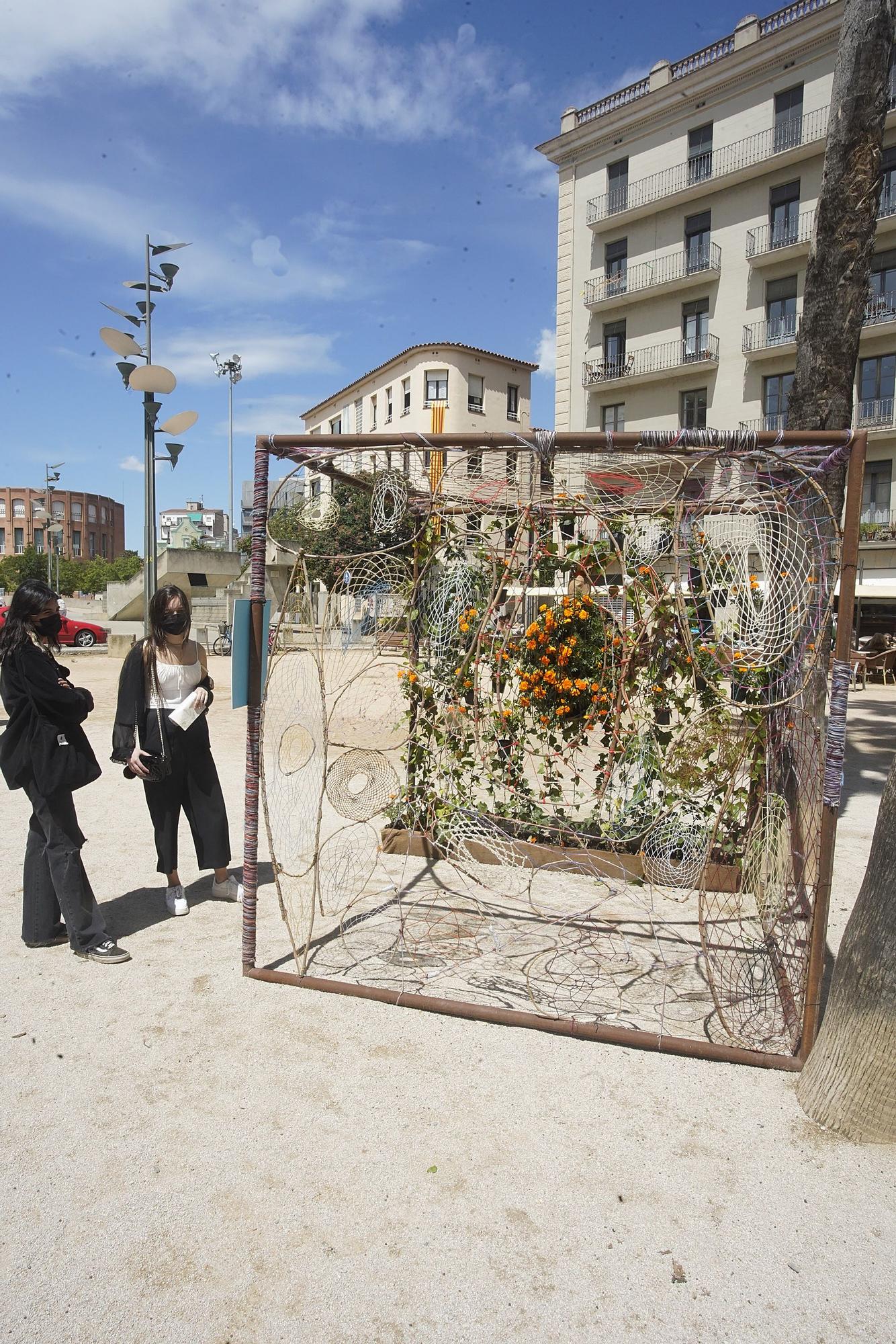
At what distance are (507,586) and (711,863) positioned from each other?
2.05 m

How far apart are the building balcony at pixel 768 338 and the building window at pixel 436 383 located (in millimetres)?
14609

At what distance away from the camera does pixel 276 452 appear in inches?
129

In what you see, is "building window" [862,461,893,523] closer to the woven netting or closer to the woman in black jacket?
the woven netting

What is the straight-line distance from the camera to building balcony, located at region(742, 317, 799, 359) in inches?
939

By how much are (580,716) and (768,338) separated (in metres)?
23.6

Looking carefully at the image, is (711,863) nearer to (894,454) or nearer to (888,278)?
(894,454)

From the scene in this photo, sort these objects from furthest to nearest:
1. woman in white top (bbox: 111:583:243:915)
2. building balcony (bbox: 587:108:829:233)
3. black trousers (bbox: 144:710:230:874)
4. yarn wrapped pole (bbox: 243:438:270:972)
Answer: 1. building balcony (bbox: 587:108:829:233)
2. black trousers (bbox: 144:710:230:874)
3. woman in white top (bbox: 111:583:243:915)
4. yarn wrapped pole (bbox: 243:438:270:972)

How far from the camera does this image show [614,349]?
27.8 meters

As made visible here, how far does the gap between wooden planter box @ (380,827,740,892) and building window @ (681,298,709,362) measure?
24.1 m

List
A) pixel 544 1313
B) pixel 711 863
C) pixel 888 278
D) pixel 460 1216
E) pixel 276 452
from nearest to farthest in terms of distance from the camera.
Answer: pixel 544 1313, pixel 460 1216, pixel 276 452, pixel 711 863, pixel 888 278

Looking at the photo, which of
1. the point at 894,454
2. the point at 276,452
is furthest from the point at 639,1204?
the point at 894,454

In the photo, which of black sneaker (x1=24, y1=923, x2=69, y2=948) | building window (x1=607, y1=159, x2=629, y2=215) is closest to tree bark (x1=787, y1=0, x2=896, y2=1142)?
black sneaker (x1=24, y1=923, x2=69, y2=948)

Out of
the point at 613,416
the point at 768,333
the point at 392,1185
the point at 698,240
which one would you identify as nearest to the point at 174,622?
the point at 392,1185

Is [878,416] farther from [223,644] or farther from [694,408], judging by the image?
[223,644]
